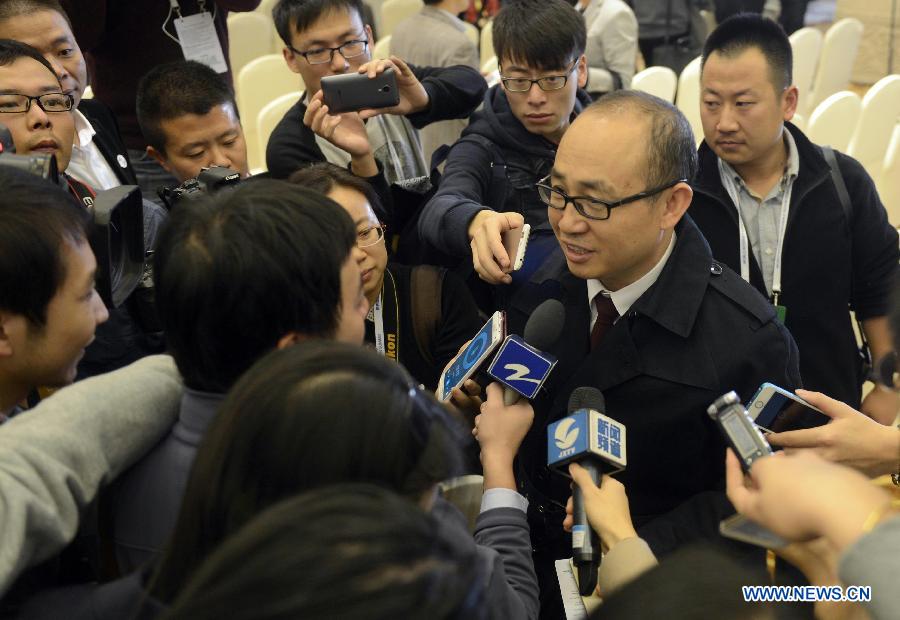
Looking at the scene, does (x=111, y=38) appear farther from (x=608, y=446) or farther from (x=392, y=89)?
(x=608, y=446)

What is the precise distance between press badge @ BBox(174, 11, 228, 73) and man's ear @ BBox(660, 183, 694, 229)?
169 cm

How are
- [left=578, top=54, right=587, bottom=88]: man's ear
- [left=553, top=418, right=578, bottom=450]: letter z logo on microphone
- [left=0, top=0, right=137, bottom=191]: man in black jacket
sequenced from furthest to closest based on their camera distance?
[left=578, top=54, right=587, bottom=88]: man's ear, [left=0, top=0, right=137, bottom=191]: man in black jacket, [left=553, top=418, right=578, bottom=450]: letter z logo on microphone

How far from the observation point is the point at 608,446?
1348mm

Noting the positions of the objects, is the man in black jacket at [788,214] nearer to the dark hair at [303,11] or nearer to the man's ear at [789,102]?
the man's ear at [789,102]

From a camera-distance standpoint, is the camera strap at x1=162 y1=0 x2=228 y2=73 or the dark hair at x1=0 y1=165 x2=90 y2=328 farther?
the camera strap at x1=162 y1=0 x2=228 y2=73

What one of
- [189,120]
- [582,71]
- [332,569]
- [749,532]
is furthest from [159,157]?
[332,569]

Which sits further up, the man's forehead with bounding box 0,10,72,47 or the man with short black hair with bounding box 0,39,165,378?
the man's forehead with bounding box 0,10,72,47

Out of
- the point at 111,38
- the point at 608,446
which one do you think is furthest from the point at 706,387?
the point at 111,38

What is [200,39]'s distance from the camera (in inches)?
114

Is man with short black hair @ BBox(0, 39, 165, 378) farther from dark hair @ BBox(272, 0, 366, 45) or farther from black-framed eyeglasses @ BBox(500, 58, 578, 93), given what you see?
→ black-framed eyeglasses @ BBox(500, 58, 578, 93)

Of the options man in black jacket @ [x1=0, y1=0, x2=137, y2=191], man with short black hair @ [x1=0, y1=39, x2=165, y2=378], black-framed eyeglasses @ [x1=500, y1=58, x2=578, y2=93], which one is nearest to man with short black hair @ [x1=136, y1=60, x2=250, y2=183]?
man in black jacket @ [x1=0, y1=0, x2=137, y2=191]

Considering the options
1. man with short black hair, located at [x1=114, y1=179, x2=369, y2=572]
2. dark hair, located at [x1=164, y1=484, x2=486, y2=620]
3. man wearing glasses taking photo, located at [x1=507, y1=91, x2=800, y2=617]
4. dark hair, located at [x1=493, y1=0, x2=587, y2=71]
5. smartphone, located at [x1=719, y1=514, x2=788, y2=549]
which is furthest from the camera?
dark hair, located at [x1=493, y1=0, x2=587, y2=71]

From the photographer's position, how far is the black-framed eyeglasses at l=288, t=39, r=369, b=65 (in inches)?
99.0

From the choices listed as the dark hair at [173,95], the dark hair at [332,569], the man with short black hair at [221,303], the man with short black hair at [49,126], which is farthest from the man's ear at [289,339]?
the dark hair at [173,95]
